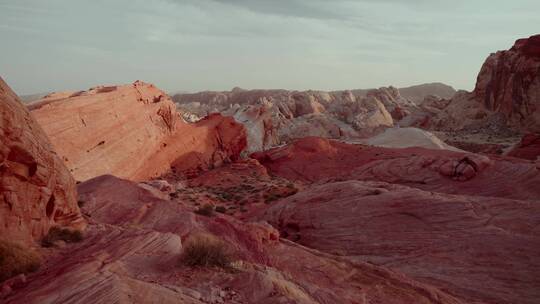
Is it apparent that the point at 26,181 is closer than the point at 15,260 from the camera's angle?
No

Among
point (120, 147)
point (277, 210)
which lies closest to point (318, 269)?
point (277, 210)

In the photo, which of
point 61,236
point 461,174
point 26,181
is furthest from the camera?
point 461,174

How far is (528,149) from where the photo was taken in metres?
33.8

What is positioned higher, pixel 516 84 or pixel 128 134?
pixel 516 84

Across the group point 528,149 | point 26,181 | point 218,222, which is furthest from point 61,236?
point 528,149

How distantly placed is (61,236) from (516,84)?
63139 millimetres

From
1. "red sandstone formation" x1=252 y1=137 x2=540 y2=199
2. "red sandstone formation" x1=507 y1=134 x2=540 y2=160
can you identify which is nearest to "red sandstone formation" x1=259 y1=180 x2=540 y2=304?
"red sandstone formation" x1=252 y1=137 x2=540 y2=199

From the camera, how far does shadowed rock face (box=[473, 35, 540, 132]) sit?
176 ft

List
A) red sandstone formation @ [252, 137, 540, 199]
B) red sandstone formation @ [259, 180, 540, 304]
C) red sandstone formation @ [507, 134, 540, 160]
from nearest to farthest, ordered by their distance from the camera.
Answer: red sandstone formation @ [259, 180, 540, 304], red sandstone formation @ [252, 137, 540, 199], red sandstone formation @ [507, 134, 540, 160]

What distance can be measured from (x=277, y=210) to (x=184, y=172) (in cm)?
1409

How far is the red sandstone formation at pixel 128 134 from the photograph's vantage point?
2152 cm

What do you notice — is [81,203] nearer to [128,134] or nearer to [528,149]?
[128,134]

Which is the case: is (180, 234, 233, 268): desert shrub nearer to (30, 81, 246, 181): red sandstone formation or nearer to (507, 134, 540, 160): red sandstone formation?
(30, 81, 246, 181): red sandstone formation

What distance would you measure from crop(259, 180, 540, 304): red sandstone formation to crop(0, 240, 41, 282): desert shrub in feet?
30.5
